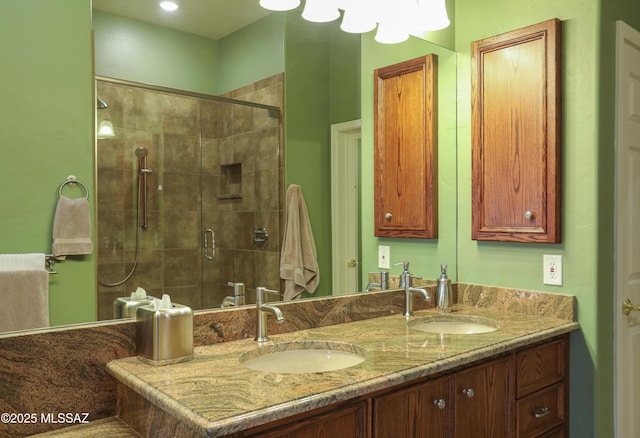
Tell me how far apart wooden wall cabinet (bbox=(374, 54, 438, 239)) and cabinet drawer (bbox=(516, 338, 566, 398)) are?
0.73 meters

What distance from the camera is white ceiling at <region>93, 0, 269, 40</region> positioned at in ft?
5.14

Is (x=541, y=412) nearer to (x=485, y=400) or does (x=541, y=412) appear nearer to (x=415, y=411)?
(x=485, y=400)

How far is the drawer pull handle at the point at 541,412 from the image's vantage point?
1.98 m

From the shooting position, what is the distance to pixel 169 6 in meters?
1.63

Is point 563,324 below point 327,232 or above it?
below

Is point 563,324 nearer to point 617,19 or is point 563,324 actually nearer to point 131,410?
point 617,19

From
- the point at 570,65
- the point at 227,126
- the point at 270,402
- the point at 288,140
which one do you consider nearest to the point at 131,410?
the point at 270,402

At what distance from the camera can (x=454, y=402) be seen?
5.35 ft

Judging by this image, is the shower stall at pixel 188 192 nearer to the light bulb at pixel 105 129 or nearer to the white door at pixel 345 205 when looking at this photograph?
the light bulb at pixel 105 129

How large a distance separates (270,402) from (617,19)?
2.07m

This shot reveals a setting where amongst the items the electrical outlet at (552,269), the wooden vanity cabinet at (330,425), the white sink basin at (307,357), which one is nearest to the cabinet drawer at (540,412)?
the electrical outlet at (552,269)

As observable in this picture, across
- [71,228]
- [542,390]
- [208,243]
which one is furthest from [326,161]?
[542,390]

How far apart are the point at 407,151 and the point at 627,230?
995 mm

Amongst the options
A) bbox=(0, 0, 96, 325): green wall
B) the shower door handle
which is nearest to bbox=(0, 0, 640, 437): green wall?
bbox=(0, 0, 96, 325): green wall
